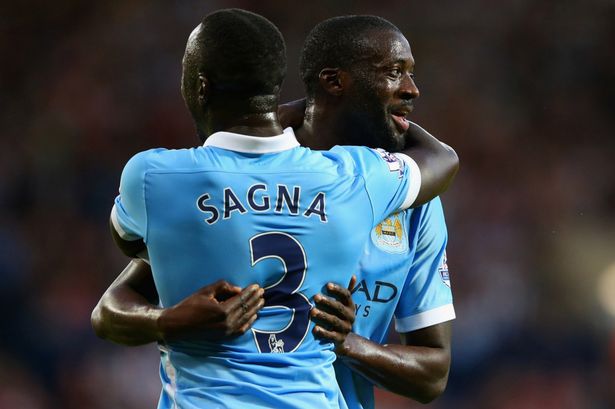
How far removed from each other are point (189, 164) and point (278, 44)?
1.25 feet

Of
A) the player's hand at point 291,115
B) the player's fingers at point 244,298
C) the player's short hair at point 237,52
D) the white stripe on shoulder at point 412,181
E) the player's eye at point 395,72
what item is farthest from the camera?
the player's hand at point 291,115

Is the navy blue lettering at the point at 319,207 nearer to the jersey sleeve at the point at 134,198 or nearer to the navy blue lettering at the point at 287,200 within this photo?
the navy blue lettering at the point at 287,200

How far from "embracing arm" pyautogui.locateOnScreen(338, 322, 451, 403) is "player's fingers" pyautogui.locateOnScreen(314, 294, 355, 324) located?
0.50 ft

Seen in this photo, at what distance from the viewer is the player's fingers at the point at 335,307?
A: 2512 mm

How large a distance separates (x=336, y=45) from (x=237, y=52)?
83 cm

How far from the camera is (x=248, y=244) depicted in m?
2.42

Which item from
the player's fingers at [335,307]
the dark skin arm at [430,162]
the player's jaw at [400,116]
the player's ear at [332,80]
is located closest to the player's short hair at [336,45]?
the player's ear at [332,80]

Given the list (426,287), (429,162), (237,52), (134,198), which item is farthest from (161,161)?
(426,287)

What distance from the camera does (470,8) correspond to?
863 centimetres

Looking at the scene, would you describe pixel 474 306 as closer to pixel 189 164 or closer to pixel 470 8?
pixel 470 8

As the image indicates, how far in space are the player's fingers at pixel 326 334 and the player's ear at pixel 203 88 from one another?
0.63 m

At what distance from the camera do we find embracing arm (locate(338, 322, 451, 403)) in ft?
9.26

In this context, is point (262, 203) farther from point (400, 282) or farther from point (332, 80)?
point (332, 80)

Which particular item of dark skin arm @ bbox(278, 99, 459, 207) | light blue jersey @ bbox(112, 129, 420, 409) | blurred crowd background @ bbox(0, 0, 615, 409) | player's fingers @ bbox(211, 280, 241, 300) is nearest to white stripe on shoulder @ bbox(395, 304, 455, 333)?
dark skin arm @ bbox(278, 99, 459, 207)
